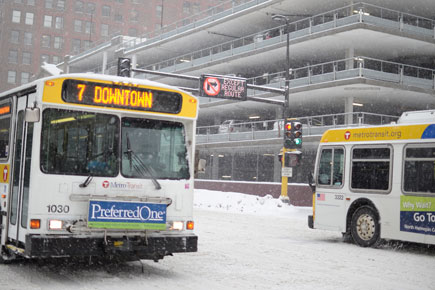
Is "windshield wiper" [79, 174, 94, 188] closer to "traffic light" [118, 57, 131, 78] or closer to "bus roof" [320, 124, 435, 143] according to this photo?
"bus roof" [320, 124, 435, 143]

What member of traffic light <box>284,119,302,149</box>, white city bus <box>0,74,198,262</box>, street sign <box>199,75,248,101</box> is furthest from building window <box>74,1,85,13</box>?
white city bus <box>0,74,198,262</box>

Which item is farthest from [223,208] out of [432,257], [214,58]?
[214,58]

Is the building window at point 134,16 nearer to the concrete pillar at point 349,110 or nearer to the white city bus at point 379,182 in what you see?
the concrete pillar at point 349,110

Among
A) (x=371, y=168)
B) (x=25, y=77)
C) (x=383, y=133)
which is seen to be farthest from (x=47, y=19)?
(x=383, y=133)

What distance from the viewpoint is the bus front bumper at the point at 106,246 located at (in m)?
8.16

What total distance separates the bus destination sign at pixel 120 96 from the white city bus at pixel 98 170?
1cm

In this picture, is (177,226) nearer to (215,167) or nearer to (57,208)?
(57,208)

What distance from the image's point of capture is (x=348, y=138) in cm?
1480

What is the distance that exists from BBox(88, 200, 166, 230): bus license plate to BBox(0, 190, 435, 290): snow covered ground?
799 mm

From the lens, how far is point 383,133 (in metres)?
13.9

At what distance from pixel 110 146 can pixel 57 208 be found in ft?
3.82

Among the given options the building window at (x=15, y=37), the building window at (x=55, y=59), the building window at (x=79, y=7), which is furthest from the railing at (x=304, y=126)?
the building window at (x=15, y=37)

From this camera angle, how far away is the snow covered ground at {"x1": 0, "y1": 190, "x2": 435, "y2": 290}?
8.67 metres

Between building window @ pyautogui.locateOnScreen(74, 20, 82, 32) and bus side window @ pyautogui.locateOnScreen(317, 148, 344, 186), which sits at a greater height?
building window @ pyautogui.locateOnScreen(74, 20, 82, 32)
